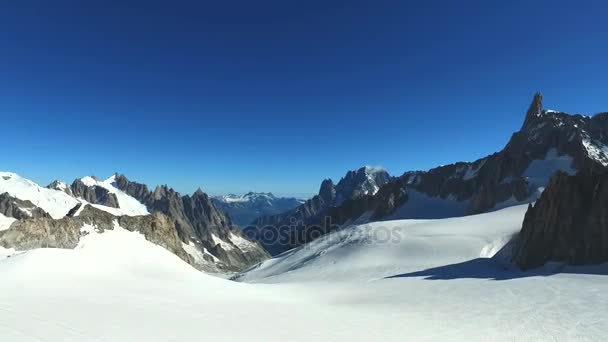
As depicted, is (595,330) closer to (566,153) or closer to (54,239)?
(54,239)

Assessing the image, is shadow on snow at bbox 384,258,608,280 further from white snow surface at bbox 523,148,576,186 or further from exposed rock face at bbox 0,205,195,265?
white snow surface at bbox 523,148,576,186

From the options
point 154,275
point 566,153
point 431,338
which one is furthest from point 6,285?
point 566,153

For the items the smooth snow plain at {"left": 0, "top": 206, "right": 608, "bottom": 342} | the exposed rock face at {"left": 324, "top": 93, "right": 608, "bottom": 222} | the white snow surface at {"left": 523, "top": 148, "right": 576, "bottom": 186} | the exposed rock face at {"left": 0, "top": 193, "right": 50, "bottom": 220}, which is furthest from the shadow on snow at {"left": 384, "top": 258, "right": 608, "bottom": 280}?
the exposed rock face at {"left": 0, "top": 193, "right": 50, "bottom": 220}

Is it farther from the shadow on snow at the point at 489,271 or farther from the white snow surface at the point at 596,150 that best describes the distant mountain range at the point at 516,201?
the shadow on snow at the point at 489,271

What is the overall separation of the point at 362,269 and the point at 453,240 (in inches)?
485

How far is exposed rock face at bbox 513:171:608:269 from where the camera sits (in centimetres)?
3086

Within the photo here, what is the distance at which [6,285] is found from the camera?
16.8 meters

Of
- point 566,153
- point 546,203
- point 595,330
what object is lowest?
point 595,330

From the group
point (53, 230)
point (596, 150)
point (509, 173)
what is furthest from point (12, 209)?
point (596, 150)

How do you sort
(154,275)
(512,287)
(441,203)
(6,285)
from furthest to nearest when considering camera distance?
(441,203) → (154,275) → (512,287) → (6,285)

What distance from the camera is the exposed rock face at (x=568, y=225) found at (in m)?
30.9

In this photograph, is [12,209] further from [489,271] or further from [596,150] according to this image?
[596,150]

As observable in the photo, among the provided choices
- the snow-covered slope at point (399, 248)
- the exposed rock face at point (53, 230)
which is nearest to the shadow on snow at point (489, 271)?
the snow-covered slope at point (399, 248)

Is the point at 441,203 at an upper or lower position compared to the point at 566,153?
lower
